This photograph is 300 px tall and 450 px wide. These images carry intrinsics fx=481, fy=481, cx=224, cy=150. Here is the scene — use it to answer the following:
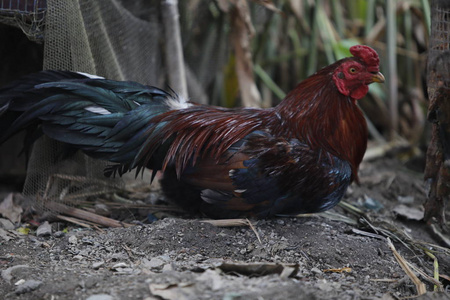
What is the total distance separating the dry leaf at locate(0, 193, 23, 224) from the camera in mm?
3441

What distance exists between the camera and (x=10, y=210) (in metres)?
3.53

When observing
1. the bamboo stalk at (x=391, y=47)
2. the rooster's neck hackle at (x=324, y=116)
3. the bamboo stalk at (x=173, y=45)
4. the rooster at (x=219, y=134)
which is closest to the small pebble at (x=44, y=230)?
the rooster at (x=219, y=134)

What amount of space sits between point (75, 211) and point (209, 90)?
2.80 metres

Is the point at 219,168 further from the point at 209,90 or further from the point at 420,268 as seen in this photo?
the point at 209,90

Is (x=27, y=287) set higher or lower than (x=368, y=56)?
lower

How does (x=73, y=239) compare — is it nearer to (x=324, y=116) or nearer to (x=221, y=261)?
(x=221, y=261)

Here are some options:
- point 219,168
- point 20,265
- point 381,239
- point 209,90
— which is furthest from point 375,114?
point 20,265

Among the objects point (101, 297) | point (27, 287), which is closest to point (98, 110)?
point (27, 287)

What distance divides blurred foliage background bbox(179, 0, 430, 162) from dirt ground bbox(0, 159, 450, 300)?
2.08 m

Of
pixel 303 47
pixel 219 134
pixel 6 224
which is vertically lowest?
pixel 6 224

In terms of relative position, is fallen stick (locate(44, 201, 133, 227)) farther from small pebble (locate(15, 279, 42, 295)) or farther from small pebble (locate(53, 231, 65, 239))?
small pebble (locate(15, 279, 42, 295))

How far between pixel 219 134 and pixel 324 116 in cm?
74

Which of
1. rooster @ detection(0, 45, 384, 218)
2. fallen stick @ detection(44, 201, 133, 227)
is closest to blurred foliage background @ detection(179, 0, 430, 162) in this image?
rooster @ detection(0, 45, 384, 218)

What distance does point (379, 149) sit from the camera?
5691mm
